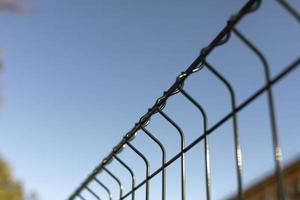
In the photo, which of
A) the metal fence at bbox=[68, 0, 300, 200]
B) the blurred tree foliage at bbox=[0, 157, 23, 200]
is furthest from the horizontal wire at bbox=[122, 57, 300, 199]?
the blurred tree foliage at bbox=[0, 157, 23, 200]

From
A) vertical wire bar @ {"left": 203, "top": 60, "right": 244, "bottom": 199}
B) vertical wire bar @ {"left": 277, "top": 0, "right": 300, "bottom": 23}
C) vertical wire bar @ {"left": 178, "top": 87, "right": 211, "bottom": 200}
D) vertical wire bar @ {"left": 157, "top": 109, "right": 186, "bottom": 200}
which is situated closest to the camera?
vertical wire bar @ {"left": 277, "top": 0, "right": 300, "bottom": 23}

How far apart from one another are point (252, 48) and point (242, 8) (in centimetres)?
16

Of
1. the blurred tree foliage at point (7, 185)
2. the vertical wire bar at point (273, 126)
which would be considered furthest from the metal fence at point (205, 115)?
the blurred tree foliage at point (7, 185)

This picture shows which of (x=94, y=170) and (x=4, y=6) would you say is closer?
(x=94, y=170)

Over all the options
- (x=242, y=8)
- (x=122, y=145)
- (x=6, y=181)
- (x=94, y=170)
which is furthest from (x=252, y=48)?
(x=6, y=181)

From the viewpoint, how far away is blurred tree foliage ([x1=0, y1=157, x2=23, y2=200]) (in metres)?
22.7

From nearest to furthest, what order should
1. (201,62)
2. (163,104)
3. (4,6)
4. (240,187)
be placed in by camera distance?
1. (240,187)
2. (201,62)
3. (163,104)
4. (4,6)

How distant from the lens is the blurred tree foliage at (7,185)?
22.7 m

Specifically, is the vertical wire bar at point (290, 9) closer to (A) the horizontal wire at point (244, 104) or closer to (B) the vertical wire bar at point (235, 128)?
(A) the horizontal wire at point (244, 104)

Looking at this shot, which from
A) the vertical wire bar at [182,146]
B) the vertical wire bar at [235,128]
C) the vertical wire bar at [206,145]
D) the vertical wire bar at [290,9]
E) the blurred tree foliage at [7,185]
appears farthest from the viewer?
the blurred tree foliage at [7,185]

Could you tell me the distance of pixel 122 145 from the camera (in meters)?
3.26

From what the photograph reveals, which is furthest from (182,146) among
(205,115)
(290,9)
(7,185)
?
(7,185)

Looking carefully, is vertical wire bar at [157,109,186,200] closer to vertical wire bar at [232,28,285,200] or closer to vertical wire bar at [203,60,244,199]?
vertical wire bar at [203,60,244,199]

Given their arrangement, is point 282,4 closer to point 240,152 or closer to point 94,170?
point 240,152
